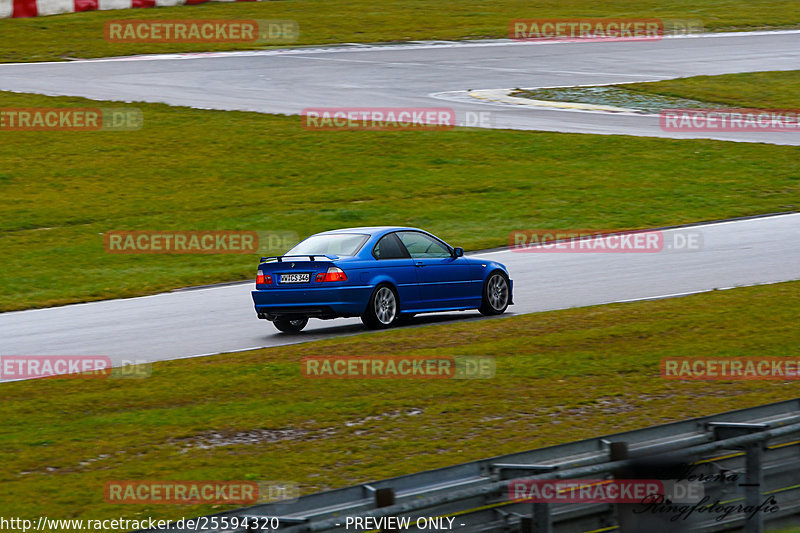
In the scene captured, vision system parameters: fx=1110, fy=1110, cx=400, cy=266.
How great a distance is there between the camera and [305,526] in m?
5.22

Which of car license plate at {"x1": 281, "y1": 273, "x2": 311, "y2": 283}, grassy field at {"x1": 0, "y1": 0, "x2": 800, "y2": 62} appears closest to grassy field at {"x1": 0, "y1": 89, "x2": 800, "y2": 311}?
car license plate at {"x1": 281, "y1": 273, "x2": 311, "y2": 283}

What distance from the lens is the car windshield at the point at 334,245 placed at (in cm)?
1370

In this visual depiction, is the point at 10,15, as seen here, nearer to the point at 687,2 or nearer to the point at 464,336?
the point at 687,2

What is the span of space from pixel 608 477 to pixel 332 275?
7.40m

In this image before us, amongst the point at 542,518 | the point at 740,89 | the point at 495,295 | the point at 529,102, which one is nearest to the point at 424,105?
the point at 529,102

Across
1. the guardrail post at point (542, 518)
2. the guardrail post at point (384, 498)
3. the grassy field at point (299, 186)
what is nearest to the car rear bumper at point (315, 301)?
the grassy field at point (299, 186)

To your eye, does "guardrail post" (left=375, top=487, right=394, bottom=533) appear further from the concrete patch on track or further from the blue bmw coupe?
the concrete patch on track

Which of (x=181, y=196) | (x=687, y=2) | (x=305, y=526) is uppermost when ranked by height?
(x=687, y=2)

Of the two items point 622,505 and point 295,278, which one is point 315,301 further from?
point 622,505

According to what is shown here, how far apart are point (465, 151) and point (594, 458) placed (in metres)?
21.6

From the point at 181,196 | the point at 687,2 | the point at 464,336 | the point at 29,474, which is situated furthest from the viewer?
the point at 687,2

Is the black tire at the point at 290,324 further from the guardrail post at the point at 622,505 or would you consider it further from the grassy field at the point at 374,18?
the grassy field at the point at 374,18

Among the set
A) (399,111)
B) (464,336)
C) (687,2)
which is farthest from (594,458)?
(687,2)

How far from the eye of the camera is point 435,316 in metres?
15.2
